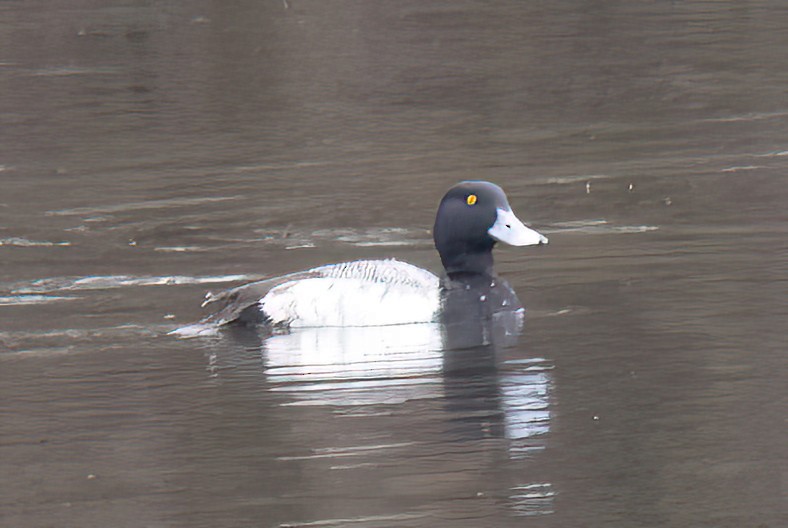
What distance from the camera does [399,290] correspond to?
9562mm

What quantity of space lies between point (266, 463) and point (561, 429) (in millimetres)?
1303

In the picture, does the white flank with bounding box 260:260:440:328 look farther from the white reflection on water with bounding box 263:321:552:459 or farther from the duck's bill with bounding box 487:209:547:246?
the duck's bill with bounding box 487:209:547:246

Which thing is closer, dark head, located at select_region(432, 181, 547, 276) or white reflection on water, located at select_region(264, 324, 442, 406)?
white reflection on water, located at select_region(264, 324, 442, 406)

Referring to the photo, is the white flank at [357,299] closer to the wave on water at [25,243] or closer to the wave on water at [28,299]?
the wave on water at [28,299]

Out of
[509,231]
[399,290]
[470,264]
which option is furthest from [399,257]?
[399,290]

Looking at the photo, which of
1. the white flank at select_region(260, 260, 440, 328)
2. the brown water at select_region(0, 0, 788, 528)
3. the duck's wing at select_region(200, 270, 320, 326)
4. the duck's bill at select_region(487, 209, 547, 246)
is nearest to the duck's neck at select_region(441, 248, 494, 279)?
the duck's bill at select_region(487, 209, 547, 246)

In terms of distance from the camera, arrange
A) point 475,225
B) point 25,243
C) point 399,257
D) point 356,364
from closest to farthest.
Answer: point 356,364
point 475,225
point 399,257
point 25,243

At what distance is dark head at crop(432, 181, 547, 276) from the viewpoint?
9.80 m

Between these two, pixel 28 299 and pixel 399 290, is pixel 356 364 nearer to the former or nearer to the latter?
pixel 399 290

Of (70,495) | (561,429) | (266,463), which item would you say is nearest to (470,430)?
(561,429)

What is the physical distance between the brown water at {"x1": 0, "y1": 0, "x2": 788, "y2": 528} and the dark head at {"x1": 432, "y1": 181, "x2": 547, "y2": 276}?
0.49 meters

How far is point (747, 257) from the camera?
10.9m

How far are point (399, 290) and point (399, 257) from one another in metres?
2.20

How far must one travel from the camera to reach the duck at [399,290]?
9547 mm
